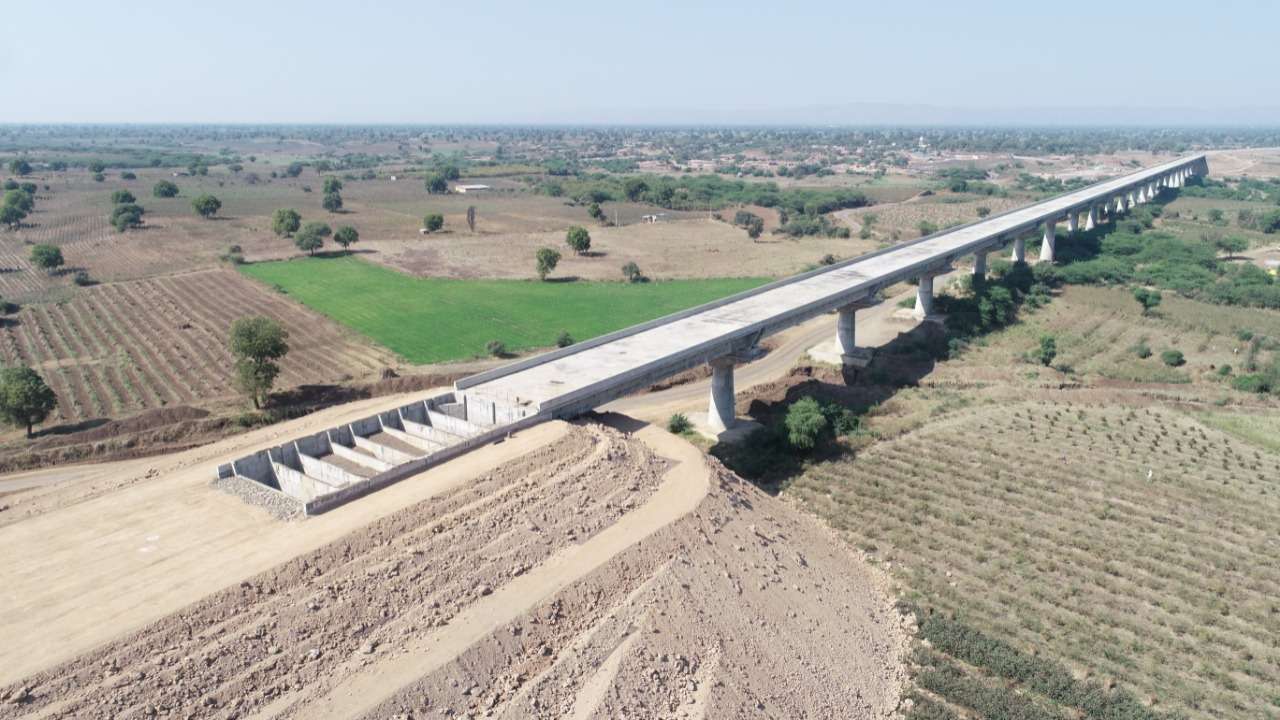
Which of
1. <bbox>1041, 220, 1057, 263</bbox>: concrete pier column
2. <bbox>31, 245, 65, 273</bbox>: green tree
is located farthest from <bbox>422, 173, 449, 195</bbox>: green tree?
<bbox>1041, 220, 1057, 263</bbox>: concrete pier column

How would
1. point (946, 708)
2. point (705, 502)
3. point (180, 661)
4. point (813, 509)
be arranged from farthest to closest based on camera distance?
1. point (813, 509)
2. point (705, 502)
3. point (946, 708)
4. point (180, 661)

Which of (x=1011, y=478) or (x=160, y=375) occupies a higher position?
(x=160, y=375)

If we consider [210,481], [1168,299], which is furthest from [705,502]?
[1168,299]

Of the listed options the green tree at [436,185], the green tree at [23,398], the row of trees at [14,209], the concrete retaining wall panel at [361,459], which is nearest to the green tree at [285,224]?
the row of trees at [14,209]

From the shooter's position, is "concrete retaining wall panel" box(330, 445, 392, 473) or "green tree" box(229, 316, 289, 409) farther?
"green tree" box(229, 316, 289, 409)

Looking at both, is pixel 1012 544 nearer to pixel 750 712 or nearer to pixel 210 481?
pixel 750 712

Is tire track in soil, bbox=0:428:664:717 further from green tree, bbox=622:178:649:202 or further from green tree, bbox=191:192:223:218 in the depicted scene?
green tree, bbox=622:178:649:202

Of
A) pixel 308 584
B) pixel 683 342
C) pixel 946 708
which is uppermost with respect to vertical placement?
pixel 683 342
